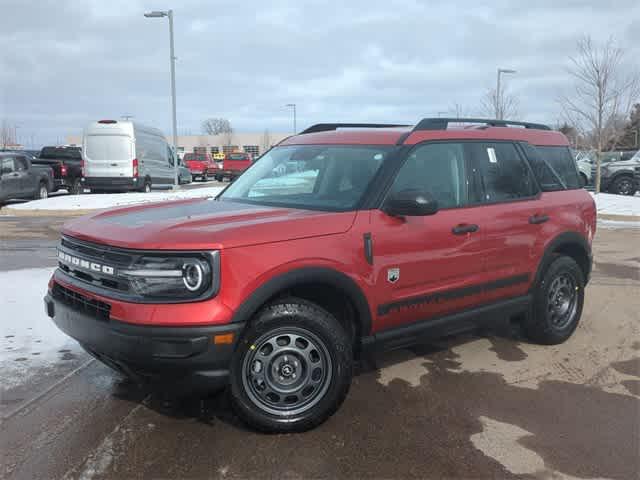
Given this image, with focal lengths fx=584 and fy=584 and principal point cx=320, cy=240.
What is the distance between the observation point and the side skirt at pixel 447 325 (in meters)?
3.85

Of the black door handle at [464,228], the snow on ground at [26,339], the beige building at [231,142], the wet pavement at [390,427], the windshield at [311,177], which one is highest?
the beige building at [231,142]

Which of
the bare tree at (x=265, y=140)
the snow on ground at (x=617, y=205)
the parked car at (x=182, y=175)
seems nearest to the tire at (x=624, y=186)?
the snow on ground at (x=617, y=205)

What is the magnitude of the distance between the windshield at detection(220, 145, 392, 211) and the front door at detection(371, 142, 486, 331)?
0.26 m

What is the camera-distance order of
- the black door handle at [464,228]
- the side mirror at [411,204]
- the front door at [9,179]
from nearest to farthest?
the side mirror at [411,204] < the black door handle at [464,228] < the front door at [9,179]

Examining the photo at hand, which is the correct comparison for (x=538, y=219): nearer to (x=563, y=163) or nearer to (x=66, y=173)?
(x=563, y=163)

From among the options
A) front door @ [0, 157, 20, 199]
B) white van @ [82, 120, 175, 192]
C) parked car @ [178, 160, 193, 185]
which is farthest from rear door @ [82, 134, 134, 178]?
parked car @ [178, 160, 193, 185]

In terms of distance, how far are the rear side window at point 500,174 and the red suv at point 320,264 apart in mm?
15

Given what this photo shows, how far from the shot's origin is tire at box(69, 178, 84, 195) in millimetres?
22250

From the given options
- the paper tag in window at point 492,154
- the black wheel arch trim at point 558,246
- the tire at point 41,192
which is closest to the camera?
the paper tag in window at point 492,154

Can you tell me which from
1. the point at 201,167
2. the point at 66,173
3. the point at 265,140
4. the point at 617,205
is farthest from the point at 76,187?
the point at 265,140

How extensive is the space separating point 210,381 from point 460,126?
2.85 metres

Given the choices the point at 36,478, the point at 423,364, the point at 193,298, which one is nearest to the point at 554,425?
the point at 423,364

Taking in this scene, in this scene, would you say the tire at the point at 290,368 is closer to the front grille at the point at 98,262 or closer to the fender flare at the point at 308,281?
the fender flare at the point at 308,281

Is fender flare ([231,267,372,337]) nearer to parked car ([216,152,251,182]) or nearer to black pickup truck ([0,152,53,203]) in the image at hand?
black pickup truck ([0,152,53,203])
